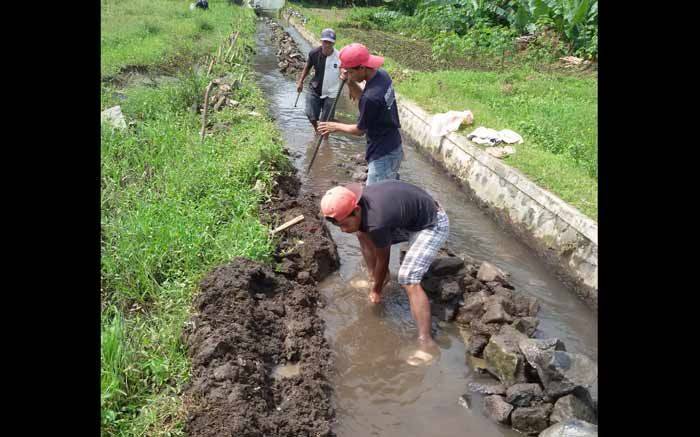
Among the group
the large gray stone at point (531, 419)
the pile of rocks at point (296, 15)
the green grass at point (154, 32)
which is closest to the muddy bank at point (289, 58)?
the green grass at point (154, 32)

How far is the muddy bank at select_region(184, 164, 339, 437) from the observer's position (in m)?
3.51

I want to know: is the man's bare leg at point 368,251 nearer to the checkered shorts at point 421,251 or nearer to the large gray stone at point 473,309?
the checkered shorts at point 421,251

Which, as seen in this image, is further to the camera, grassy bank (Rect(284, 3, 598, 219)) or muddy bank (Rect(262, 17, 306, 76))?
muddy bank (Rect(262, 17, 306, 76))

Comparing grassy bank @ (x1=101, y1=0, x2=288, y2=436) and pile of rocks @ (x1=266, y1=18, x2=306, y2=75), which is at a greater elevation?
grassy bank @ (x1=101, y1=0, x2=288, y2=436)

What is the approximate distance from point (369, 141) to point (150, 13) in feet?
74.6

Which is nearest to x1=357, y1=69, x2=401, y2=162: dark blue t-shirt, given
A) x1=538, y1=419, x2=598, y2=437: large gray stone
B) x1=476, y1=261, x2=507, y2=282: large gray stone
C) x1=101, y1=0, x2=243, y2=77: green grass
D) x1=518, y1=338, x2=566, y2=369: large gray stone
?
x1=476, y1=261, x2=507, y2=282: large gray stone

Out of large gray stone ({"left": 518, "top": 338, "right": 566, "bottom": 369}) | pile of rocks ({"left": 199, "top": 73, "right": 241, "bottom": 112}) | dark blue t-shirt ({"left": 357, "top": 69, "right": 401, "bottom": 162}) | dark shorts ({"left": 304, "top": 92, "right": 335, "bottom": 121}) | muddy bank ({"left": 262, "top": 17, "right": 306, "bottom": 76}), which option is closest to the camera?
large gray stone ({"left": 518, "top": 338, "right": 566, "bottom": 369})

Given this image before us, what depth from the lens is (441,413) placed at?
4094mm

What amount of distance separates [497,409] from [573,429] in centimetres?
63

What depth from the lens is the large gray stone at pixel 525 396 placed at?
4.03 m

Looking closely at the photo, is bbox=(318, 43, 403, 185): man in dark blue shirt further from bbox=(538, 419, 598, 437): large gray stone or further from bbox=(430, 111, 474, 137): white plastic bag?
bbox=(430, 111, 474, 137): white plastic bag

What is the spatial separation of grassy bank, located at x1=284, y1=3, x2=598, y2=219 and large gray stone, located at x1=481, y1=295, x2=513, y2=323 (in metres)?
1.53
